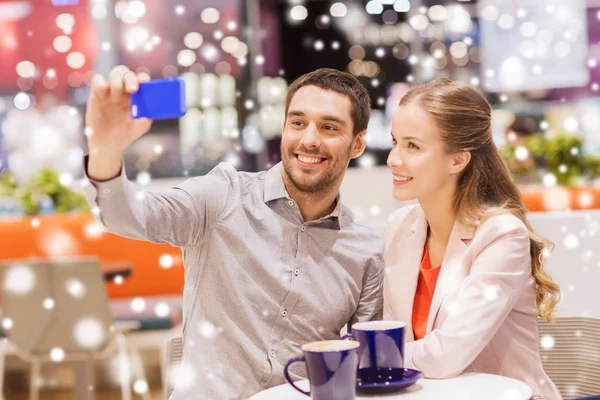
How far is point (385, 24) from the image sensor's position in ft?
22.9

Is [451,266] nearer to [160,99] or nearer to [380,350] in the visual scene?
A: [380,350]

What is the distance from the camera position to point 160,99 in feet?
3.60

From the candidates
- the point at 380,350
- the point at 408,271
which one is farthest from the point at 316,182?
the point at 380,350

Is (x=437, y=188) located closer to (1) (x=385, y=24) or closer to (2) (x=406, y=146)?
(2) (x=406, y=146)

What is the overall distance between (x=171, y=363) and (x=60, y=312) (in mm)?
1731

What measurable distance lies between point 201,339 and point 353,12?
587 cm

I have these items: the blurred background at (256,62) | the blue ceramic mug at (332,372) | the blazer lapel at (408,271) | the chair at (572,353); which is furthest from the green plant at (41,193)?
the blue ceramic mug at (332,372)

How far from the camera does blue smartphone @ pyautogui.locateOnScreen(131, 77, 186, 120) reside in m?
1.06

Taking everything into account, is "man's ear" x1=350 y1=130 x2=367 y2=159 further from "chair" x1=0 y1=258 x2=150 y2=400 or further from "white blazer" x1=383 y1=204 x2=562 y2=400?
"chair" x1=0 y1=258 x2=150 y2=400

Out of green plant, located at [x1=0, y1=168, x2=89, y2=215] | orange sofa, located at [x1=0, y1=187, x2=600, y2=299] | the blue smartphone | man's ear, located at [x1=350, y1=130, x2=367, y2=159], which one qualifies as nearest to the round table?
the blue smartphone

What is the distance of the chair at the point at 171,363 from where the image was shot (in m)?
1.71

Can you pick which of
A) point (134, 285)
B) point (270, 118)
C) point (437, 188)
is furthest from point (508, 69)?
point (437, 188)

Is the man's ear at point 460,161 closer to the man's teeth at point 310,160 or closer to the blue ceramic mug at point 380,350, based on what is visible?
the man's teeth at point 310,160

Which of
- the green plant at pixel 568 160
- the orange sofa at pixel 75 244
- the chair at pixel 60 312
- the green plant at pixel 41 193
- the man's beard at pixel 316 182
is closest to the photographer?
the man's beard at pixel 316 182
